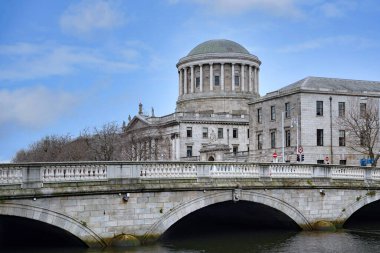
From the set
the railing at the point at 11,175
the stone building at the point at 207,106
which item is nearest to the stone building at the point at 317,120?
the stone building at the point at 207,106

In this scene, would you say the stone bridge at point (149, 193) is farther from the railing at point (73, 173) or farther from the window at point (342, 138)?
the window at point (342, 138)

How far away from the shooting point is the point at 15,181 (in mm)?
24359

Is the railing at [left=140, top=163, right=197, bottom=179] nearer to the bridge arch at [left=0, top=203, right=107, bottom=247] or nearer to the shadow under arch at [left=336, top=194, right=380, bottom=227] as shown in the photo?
the bridge arch at [left=0, top=203, right=107, bottom=247]

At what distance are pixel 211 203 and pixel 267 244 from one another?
3563 millimetres

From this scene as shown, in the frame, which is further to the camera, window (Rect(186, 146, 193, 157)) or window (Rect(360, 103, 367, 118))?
window (Rect(186, 146, 193, 157))

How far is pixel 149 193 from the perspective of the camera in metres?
27.3

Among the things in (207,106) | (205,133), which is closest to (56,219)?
(205,133)

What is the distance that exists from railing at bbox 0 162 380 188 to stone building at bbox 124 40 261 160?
2112 inches

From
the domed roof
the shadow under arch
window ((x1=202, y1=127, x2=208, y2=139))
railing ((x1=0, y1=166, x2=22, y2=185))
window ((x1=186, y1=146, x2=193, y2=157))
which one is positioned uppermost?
Result: the domed roof

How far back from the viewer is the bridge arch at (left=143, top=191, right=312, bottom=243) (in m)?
27.4

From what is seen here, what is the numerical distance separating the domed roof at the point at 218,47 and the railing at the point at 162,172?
84.0 m

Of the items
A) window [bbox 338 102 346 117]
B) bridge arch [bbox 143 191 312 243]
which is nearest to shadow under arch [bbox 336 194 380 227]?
bridge arch [bbox 143 191 312 243]

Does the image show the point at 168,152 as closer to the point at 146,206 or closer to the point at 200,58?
the point at 200,58

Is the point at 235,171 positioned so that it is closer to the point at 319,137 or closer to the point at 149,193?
the point at 149,193
